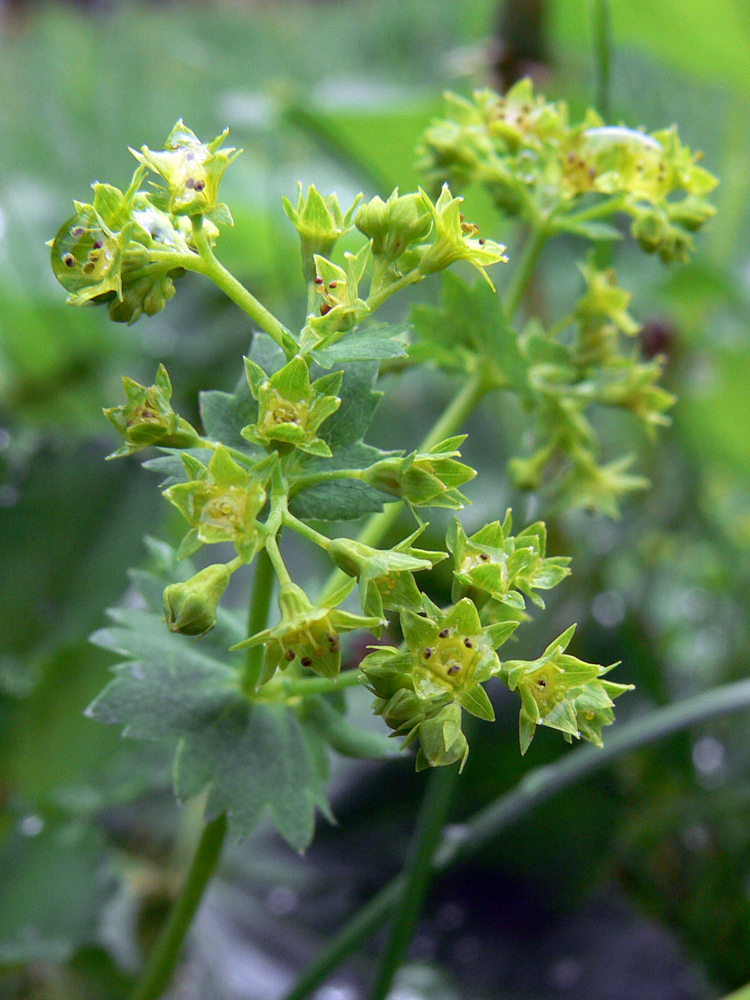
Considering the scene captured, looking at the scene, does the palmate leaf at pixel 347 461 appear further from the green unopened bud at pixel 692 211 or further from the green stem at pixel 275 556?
the green unopened bud at pixel 692 211

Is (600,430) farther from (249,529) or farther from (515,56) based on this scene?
(249,529)

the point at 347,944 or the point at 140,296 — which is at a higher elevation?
the point at 140,296

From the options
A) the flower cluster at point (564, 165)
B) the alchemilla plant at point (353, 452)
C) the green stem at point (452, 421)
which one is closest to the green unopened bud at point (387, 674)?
the alchemilla plant at point (353, 452)

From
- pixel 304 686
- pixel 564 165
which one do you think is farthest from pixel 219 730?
pixel 564 165

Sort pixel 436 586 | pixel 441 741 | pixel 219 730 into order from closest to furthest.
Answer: pixel 441 741, pixel 219 730, pixel 436 586

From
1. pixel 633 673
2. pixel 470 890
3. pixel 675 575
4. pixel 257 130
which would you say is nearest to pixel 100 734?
pixel 470 890

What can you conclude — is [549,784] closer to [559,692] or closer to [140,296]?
[559,692]

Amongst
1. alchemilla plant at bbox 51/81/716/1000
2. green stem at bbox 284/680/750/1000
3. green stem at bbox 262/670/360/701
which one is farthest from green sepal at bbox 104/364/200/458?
green stem at bbox 284/680/750/1000

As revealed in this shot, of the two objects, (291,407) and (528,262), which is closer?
(291,407)

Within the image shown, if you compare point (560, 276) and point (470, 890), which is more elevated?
point (560, 276)
